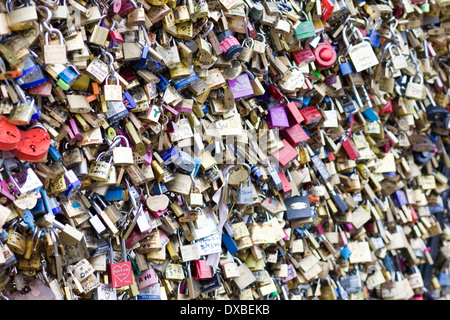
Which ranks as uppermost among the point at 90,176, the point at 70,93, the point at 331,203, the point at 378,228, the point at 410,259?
the point at 70,93

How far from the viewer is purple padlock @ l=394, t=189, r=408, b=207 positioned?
14.1 ft

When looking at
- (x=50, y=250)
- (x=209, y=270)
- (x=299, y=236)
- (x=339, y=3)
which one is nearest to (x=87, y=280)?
(x=50, y=250)

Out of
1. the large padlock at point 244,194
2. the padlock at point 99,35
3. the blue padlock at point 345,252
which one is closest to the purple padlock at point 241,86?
the large padlock at point 244,194

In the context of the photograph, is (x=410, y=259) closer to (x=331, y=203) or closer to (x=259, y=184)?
(x=331, y=203)

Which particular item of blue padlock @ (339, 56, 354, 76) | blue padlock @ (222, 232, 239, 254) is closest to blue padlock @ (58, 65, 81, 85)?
blue padlock @ (222, 232, 239, 254)

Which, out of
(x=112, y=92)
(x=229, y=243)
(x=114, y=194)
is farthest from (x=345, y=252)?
(x=112, y=92)

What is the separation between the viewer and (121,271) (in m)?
2.70

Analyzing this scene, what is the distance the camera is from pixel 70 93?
2.52 m

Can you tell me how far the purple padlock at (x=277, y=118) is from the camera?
3303mm

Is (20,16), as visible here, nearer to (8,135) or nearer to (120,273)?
(8,135)

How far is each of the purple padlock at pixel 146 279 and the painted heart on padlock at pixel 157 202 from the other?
1.03 ft

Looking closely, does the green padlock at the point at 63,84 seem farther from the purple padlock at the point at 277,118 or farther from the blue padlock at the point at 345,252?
the blue padlock at the point at 345,252

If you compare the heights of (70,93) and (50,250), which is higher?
(70,93)
